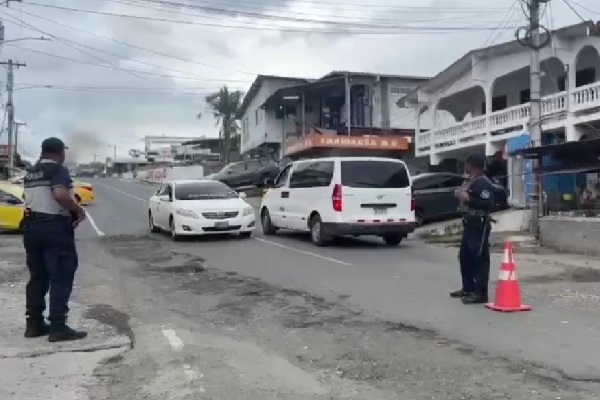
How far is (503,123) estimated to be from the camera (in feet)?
85.3

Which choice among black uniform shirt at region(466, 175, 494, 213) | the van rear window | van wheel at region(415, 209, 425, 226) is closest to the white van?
the van rear window

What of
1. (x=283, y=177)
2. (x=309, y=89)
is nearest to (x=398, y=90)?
(x=309, y=89)

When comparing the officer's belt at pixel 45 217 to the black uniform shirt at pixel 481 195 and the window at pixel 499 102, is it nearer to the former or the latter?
the black uniform shirt at pixel 481 195

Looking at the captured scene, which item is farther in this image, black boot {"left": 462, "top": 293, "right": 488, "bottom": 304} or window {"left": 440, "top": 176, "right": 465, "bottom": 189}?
window {"left": 440, "top": 176, "right": 465, "bottom": 189}

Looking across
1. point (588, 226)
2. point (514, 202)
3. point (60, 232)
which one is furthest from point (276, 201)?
point (60, 232)

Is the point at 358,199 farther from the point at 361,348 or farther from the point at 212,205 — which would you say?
the point at 361,348

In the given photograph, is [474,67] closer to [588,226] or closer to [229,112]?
[588,226]

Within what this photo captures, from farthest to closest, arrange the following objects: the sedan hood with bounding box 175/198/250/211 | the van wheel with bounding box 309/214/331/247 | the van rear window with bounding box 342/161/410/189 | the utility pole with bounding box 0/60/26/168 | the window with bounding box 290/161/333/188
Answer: the utility pole with bounding box 0/60/26/168 < the sedan hood with bounding box 175/198/250/211 < the window with bounding box 290/161/333/188 < the van wheel with bounding box 309/214/331/247 < the van rear window with bounding box 342/161/410/189

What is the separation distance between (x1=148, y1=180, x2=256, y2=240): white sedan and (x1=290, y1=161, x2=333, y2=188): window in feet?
4.59

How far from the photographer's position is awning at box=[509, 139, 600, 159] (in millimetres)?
15203

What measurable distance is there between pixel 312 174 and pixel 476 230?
725 centimetres

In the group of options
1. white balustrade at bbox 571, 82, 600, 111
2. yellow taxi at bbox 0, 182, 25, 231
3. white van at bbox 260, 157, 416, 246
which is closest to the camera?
white van at bbox 260, 157, 416, 246

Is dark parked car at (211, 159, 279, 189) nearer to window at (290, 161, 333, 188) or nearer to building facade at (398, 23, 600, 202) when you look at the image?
building facade at (398, 23, 600, 202)

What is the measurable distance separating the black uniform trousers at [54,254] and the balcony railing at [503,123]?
53.4 ft
